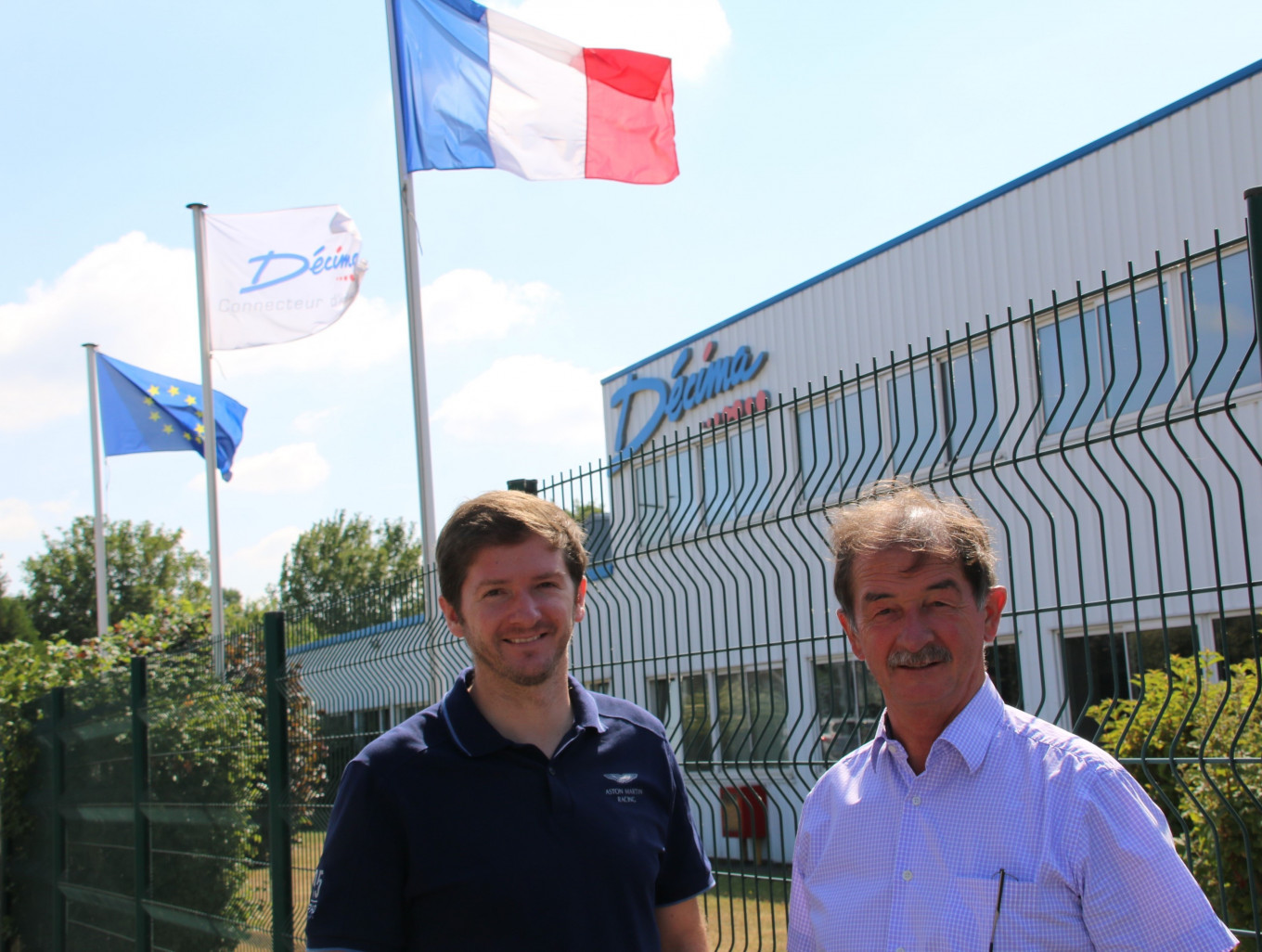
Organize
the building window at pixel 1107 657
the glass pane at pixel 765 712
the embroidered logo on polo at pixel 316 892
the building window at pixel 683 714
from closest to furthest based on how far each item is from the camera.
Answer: the embroidered logo on polo at pixel 316 892, the glass pane at pixel 765 712, the building window at pixel 683 714, the building window at pixel 1107 657

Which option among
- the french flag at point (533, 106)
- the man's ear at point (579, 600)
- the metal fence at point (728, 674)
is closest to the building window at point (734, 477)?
the metal fence at point (728, 674)

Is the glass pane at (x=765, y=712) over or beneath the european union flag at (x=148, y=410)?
beneath

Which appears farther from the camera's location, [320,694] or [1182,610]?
[1182,610]

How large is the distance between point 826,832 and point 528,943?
2.02 feet

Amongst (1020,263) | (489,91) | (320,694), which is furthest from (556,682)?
(1020,263)

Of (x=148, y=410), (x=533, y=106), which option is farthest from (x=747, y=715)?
(x=148, y=410)

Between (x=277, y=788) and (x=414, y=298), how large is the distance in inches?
154

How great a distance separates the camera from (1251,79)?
9188 mm

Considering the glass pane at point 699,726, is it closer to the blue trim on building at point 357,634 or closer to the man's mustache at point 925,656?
the blue trim on building at point 357,634

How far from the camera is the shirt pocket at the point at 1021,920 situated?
5.69 ft

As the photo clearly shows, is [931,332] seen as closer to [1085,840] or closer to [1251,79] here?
[1251,79]

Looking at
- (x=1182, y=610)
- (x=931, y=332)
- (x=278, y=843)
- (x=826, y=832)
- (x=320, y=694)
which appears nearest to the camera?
(x=826, y=832)

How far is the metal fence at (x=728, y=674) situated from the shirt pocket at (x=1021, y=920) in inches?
49.1

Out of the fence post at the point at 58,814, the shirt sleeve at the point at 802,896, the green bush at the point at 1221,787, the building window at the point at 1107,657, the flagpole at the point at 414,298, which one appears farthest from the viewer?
the building window at the point at 1107,657
